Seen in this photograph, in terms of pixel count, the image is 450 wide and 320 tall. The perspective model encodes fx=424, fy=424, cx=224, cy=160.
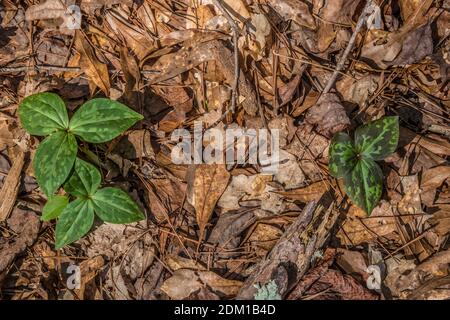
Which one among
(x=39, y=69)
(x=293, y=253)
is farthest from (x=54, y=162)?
(x=293, y=253)

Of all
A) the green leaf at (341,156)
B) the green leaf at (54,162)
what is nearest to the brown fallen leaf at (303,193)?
the green leaf at (341,156)

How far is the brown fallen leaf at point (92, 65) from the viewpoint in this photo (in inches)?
89.1

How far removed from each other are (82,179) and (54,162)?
0.15m

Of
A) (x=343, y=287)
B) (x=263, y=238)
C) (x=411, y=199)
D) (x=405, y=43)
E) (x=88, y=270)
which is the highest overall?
(x=405, y=43)

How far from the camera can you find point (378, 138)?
7.04 feet

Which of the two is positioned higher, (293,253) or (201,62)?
(201,62)

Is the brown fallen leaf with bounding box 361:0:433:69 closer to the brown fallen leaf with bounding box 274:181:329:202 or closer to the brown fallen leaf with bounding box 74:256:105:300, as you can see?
the brown fallen leaf with bounding box 274:181:329:202

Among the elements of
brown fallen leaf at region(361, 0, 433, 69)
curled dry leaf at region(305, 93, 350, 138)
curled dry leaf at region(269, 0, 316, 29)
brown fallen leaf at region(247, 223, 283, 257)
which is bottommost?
brown fallen leaf at region(247, 223, 283, 257)

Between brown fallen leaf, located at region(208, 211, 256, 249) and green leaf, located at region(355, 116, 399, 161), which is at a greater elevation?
green leaf, located at region(355, 116, 399, 161)

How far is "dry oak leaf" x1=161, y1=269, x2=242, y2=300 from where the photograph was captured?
2.11 metres

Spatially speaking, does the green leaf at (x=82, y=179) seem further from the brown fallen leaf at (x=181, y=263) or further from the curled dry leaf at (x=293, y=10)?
the curled dry leaf at (x=293, y=10)

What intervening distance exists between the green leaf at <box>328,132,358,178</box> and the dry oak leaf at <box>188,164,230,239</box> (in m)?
0.54

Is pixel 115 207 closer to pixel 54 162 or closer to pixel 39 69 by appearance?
pixel 54 162

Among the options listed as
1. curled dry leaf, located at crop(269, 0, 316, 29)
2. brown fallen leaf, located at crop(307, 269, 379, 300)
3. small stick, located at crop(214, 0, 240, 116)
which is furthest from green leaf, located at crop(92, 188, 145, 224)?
curled dry leaf, located at crop(269, 0, 316, 29)
